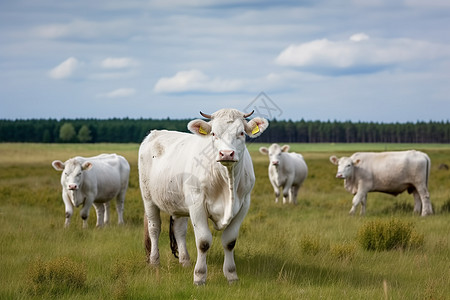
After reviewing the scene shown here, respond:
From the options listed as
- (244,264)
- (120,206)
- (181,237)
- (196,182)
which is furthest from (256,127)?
(120,206)

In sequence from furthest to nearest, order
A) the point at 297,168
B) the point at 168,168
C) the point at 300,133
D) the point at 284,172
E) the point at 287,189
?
the point at 300,133 → the point at 297,168 → the point at 284,172 → the point at 287,189 → the point at 168,168

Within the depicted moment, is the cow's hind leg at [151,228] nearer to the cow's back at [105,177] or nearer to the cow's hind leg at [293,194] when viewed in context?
the cow's back at [105,177]

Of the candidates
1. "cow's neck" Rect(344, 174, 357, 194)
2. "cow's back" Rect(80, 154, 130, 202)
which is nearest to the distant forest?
"cow's neck" Rect(344, 174, 357, 194)

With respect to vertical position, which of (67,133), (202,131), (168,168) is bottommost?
(168,168)

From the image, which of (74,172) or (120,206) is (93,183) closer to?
(74,172)

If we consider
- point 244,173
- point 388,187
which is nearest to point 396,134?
point 388,187

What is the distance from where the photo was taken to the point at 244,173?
6.55 m

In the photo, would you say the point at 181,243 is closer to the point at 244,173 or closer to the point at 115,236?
the point at 244,173

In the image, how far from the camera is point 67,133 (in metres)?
150

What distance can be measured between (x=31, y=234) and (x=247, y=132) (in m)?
6.30

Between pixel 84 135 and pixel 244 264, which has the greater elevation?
pixel 84 135

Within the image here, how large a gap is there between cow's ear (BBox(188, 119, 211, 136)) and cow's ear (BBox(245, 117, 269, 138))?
49cm

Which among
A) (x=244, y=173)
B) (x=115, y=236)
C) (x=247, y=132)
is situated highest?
(x=247, y=132)

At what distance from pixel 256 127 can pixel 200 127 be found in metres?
0.68
